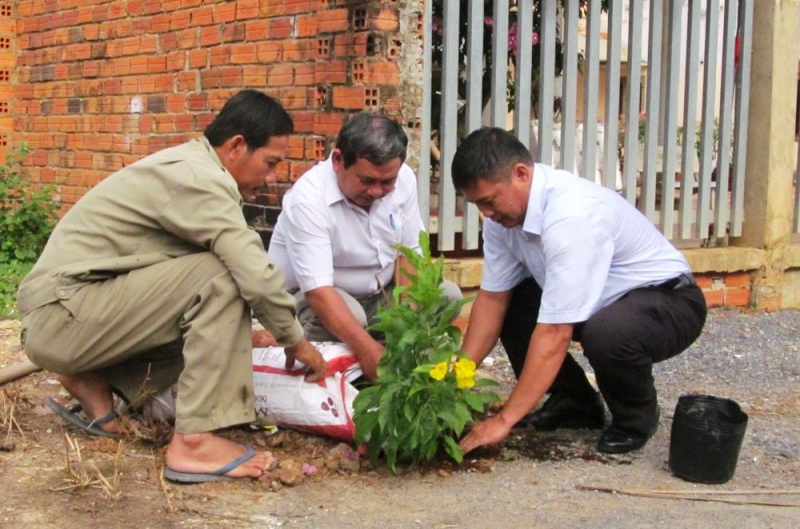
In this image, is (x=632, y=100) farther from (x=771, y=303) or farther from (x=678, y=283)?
(x=678, y=283)

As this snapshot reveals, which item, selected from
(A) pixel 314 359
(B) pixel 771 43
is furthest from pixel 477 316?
(B) pixel 771 43

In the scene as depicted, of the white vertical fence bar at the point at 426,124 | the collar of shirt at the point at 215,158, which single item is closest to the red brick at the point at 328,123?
the white vertical fence bar at the point at 426,124

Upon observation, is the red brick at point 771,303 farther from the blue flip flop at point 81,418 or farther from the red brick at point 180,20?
the blue flip flop at point 81,418

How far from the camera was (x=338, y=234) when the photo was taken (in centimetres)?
441

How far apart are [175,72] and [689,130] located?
11.8 feet

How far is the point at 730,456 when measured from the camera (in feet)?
12.4

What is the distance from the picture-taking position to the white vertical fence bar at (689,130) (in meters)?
7.16

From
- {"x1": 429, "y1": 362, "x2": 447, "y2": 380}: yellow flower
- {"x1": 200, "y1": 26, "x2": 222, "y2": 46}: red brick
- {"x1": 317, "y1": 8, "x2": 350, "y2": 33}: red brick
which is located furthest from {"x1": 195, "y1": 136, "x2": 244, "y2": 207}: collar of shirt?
{"x1": 200, "y1": 26, "x2": 222, "y2": 46}: red brick

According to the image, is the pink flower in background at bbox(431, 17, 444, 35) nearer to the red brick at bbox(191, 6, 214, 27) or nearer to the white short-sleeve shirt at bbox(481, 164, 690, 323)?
the red brick at bbox(191, 6, 214, 27)

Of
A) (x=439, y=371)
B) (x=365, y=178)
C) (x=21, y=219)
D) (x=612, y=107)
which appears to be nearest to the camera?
(x=439, y=371)

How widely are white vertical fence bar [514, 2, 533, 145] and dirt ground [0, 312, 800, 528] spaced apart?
8.07 feet

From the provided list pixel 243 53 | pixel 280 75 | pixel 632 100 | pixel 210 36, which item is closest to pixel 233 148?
pixel 280 75

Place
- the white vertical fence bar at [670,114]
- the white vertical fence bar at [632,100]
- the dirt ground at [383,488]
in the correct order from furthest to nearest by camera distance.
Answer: the white vertical fence bar at [670,114] < the white vertical fence bar at [632,100] < the dirt ground at [383,488]

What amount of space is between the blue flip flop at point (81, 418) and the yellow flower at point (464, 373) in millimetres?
1422
